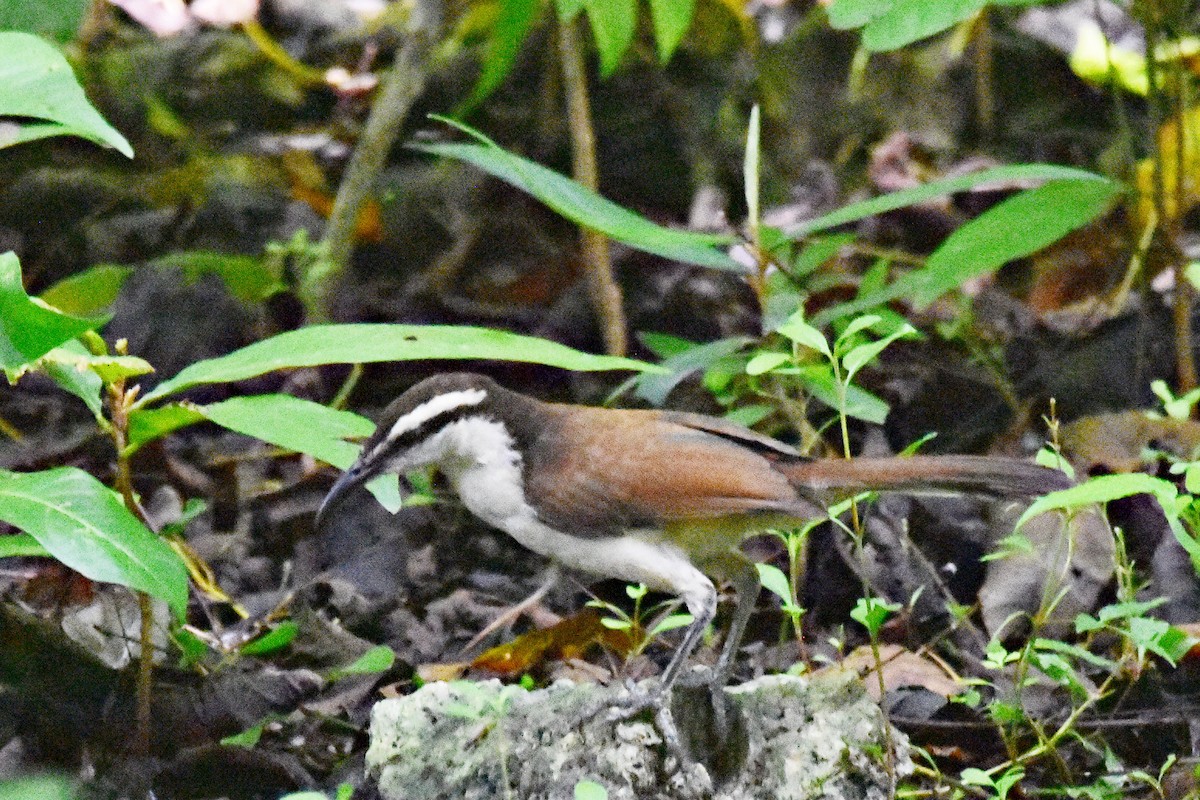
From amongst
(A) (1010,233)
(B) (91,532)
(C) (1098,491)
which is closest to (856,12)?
(A) (1010,233)

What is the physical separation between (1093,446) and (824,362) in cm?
91

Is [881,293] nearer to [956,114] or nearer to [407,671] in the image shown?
[407,671]

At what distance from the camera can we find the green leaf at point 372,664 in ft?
13.6

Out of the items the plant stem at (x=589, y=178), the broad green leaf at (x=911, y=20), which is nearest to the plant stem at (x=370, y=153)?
the plant stem at (x=589, y=178)

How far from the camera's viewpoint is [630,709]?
3.42 m

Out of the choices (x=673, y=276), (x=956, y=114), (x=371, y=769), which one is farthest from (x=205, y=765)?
(x=956, y=114)

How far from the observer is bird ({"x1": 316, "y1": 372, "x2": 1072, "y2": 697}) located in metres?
3.81

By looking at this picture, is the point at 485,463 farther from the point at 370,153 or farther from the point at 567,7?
the point at 370,153

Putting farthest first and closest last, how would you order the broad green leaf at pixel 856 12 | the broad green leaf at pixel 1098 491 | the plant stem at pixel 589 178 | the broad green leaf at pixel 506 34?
1. the broad green leaf at pixel 506 34
2. the plant stem at pixel 589 178
3. the broad green leaf at pixel 856 12
4. the broad green leaf at pixel 1098 491

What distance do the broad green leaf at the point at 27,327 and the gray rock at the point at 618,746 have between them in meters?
1.04

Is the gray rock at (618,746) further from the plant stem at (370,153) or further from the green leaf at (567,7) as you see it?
the plant stem at (370,153)

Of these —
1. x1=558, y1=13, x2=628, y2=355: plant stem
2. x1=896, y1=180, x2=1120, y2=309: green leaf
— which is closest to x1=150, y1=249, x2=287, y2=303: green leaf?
x1=558, y1=13, x2=628, y2=355: plant stem

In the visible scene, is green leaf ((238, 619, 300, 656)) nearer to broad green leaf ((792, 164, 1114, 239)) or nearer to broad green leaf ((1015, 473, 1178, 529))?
broad green leaf ((792, 164, 1114, 239))

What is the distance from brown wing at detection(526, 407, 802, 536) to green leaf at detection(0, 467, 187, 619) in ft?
3.46
